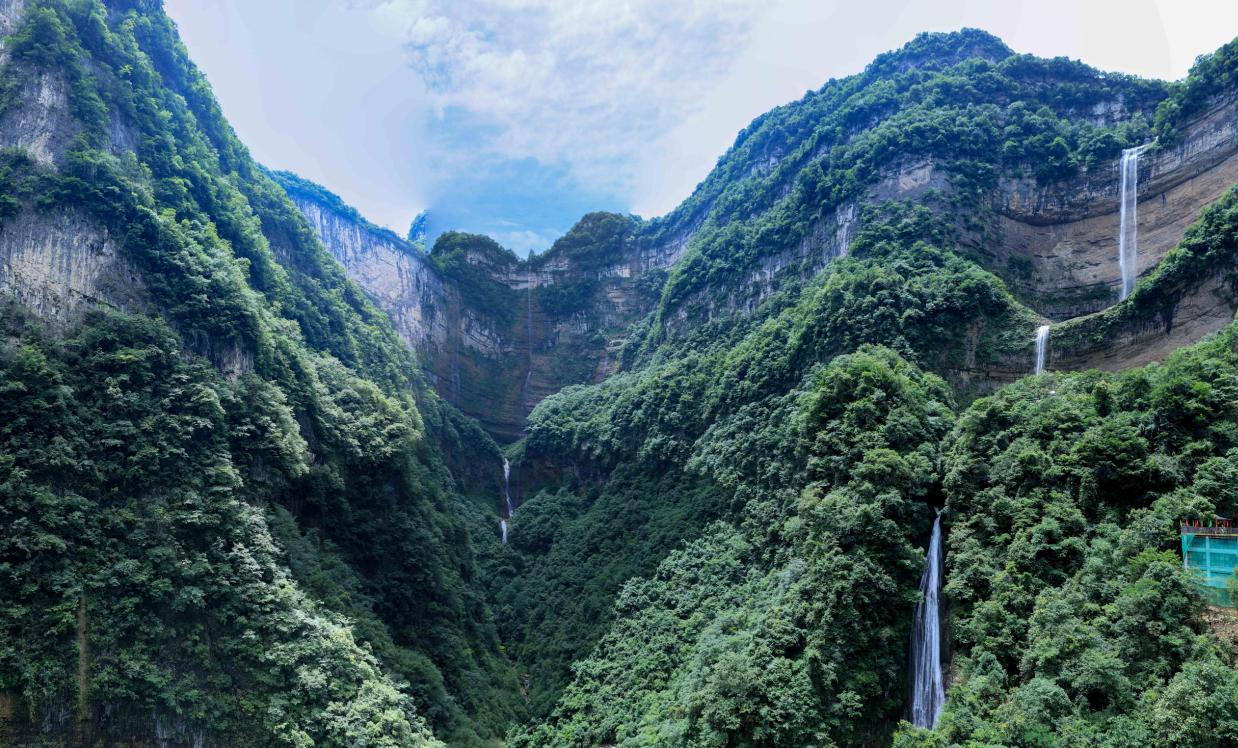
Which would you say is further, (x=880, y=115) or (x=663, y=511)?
(x=880, y=115)

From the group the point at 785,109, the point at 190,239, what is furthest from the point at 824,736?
the point at 785,109

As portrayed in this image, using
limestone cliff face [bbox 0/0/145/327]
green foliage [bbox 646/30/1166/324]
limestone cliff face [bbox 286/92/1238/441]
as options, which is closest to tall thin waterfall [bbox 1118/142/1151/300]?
limestone cliff face [bbox 286/92/1238/441]

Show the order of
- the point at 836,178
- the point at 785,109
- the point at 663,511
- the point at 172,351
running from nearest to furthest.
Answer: the point at 172,351 < the point at 663,511 < the point at 836,178 < the point at 785,109

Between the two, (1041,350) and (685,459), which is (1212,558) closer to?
(1041,350)

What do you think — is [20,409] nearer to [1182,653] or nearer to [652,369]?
[1182,653]

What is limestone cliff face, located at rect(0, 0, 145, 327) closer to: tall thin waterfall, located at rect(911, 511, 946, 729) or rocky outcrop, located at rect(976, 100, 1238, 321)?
tall thin waterfall, located at rect(911, 511, 946, 729)

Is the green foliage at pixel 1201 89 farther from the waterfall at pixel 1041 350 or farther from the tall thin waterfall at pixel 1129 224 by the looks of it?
the waterfall at pixel 1041 350

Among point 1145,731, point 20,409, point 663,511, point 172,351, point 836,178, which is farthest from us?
point 836,178
